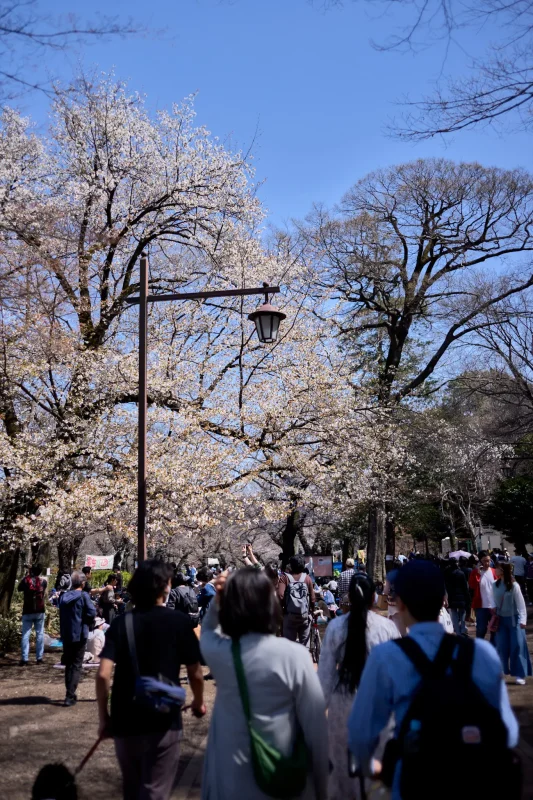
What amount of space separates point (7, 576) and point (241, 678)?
13.8 m

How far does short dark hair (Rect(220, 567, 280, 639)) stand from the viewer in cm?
302

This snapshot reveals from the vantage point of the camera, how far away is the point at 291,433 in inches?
651

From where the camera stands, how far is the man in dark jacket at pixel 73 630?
9544 mm

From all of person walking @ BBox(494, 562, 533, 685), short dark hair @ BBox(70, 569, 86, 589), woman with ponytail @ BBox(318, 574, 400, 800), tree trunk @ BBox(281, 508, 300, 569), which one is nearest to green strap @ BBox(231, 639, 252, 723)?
woman with ponytail @ BBox(318, 574, 400, 800)

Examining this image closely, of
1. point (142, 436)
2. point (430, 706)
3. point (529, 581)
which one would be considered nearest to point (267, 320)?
point (142, 436)

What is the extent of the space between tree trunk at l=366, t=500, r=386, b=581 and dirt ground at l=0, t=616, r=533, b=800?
14510mm

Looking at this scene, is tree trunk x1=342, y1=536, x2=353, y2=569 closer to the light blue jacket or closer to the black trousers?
the black trousers

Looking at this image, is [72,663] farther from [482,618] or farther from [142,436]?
[482,618]

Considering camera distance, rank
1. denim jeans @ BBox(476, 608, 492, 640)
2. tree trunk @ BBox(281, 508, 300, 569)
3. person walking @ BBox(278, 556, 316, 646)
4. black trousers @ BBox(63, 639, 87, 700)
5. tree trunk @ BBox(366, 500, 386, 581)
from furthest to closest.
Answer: tree trunk @ BBox(366, 500, 386, 581) < tree trunk @ BBox(281, 508, 300, 569) < denim jeans @ BBox(476, 608, 492, 640) < person walking @ BBox(278, 556, 316, 646) < black trousers @ BBox(63, 639, 87, 700)

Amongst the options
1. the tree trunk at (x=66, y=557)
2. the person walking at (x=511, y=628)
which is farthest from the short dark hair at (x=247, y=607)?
the tree trunk at (x=66, y=557)

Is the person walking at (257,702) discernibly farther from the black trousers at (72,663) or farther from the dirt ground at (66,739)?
the black trousers at (72,663)

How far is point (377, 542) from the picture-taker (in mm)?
26375

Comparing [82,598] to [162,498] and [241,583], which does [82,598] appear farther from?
[241,583]

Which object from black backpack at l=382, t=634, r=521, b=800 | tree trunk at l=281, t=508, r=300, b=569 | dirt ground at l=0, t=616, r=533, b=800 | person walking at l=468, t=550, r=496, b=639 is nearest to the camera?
black backpack at l=382, t=634, r=521, b=800
